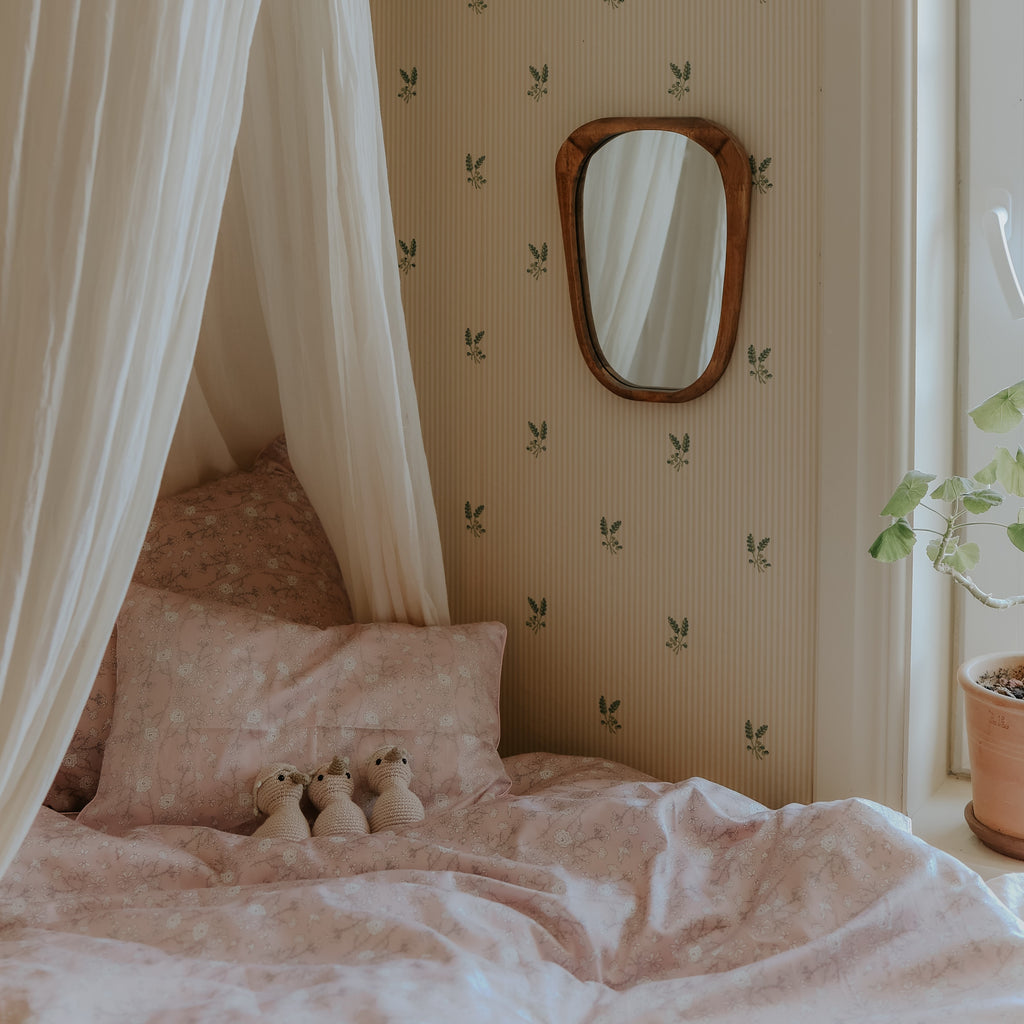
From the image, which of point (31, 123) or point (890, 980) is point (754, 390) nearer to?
point (890, 980)

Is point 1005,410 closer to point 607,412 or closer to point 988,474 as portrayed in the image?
point 988,474

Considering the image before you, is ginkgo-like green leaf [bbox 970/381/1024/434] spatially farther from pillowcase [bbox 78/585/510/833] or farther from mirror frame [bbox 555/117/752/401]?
pillowcase [bbox 78/585/510/833]

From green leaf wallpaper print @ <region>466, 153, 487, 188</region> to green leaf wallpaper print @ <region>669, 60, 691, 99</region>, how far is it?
39cm

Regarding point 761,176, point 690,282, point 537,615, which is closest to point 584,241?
point 690,282

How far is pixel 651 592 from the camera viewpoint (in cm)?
183

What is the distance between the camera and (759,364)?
5.48 feet

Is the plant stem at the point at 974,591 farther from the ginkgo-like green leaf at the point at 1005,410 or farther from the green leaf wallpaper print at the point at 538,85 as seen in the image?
the green leaf wallpaper print at the point at 538,85

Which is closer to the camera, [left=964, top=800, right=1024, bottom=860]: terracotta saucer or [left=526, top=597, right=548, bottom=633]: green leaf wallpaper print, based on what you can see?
[left=964, top=800, right=1024, bottom=860]: terracotta saucer

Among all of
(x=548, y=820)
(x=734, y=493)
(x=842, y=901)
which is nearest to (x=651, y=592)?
(x=734, y=493)

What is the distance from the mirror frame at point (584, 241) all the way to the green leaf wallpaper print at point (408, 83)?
402 mm

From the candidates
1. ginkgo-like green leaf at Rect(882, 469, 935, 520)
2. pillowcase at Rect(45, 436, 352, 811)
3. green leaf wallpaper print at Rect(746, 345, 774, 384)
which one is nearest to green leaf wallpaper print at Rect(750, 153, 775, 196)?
green leaf wallpaper print at Rect(746, 345, 774, 384)

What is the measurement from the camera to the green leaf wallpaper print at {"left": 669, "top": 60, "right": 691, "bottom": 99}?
1.69 metres

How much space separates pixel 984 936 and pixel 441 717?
82 centimetres

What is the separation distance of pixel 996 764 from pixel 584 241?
1045 millimetres
